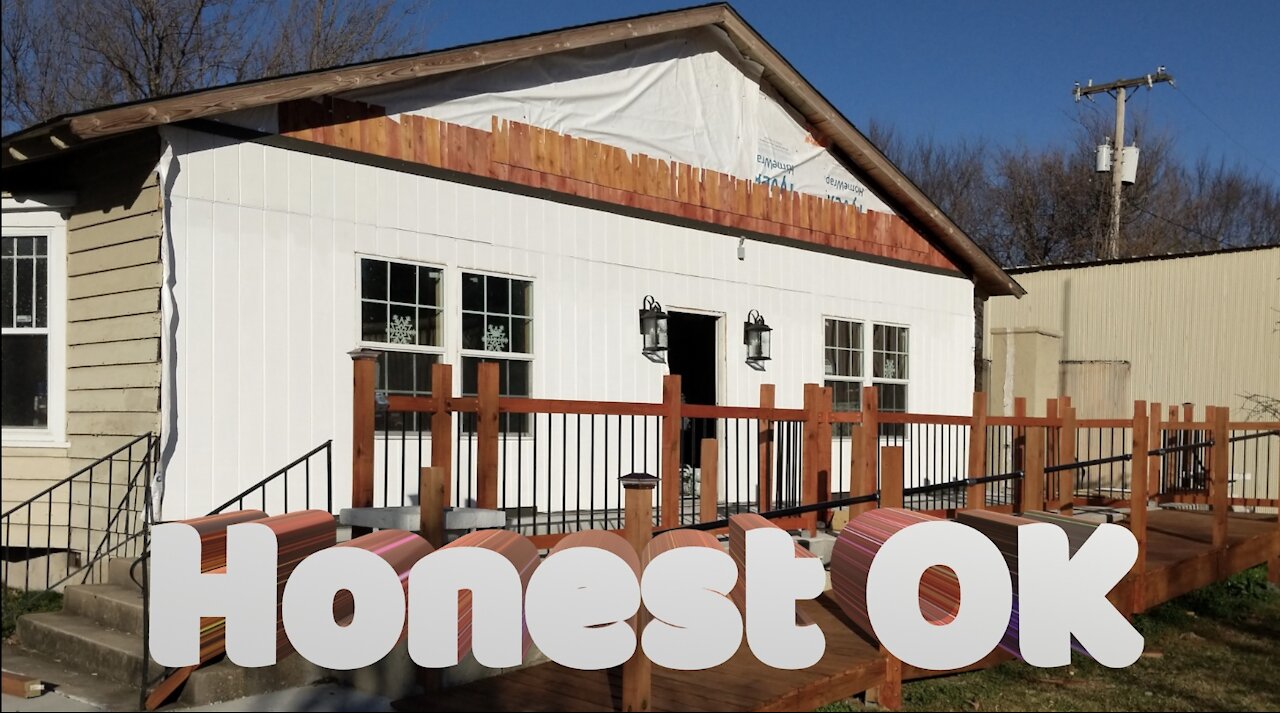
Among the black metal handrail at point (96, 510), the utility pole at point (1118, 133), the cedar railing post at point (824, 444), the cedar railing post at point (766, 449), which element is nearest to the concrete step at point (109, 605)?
the black metal handrail at point (96, 510)

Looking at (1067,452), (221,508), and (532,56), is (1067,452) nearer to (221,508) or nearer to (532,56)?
(532,56)

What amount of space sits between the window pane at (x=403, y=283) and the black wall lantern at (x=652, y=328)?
243 cm

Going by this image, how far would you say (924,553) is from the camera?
5332mm

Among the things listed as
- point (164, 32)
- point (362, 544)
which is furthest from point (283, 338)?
point (164, 32)

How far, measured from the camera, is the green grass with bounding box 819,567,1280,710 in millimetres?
6047

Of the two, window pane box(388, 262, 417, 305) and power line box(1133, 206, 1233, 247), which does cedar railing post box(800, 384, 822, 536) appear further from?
power line box(1133, 206, 1233, 247)

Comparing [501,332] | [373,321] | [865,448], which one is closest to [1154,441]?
[865,448]

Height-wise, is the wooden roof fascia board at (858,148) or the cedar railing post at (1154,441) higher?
the wooden roof fascia board at (858,148)

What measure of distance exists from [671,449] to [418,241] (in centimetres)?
273

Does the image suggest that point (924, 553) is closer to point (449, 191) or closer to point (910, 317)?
point (449, 191)

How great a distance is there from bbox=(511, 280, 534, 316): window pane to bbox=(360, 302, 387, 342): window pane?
1263 millimetres

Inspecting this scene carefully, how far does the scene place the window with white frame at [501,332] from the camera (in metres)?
8.73

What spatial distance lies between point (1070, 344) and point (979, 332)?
4.76 m

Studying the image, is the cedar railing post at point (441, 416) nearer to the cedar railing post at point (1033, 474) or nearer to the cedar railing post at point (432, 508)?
the cedar railing post at point (432, 508)
